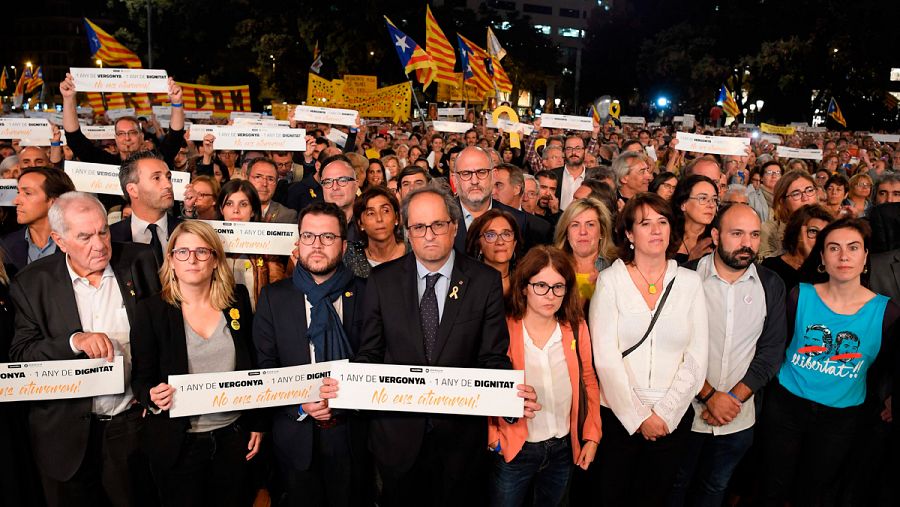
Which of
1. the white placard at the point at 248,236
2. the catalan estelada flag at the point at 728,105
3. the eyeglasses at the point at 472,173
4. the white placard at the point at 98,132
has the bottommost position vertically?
the white placard at the point at 248,236

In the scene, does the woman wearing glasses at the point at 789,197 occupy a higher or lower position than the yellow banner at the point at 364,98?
lower

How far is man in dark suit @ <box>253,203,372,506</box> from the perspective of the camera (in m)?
3.64

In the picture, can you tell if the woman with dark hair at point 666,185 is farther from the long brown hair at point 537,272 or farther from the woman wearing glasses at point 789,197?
the long brown hair at point 537,272

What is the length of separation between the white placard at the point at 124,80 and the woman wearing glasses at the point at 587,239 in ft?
17.6

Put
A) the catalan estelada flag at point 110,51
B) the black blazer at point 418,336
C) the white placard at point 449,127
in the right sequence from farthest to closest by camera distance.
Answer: the white placard at point 449,127, the catalan estelada flag at point 110,51, the black blazer at point 418,336

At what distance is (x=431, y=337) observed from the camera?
3.52 metres

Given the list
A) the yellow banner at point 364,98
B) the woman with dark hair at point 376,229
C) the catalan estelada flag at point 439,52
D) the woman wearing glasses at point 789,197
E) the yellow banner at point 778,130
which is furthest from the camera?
the yellow banner at point 778,130

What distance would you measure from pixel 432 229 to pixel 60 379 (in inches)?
79.6

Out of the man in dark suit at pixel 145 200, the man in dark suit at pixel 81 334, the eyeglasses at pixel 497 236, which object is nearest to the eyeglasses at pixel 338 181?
the man in dark suit at pixel 145 200

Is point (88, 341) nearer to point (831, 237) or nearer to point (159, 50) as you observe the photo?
point (831, 237)

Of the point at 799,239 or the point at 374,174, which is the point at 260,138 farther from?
the point at 799,239

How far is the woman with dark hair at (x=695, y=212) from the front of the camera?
5.12m

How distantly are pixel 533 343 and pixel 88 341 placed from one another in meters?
2.30

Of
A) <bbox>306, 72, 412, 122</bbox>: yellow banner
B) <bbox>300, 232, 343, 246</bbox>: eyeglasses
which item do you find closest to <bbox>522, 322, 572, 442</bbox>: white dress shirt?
<bbox>300, 232, 343, 246</bbox>: eyeglasses
